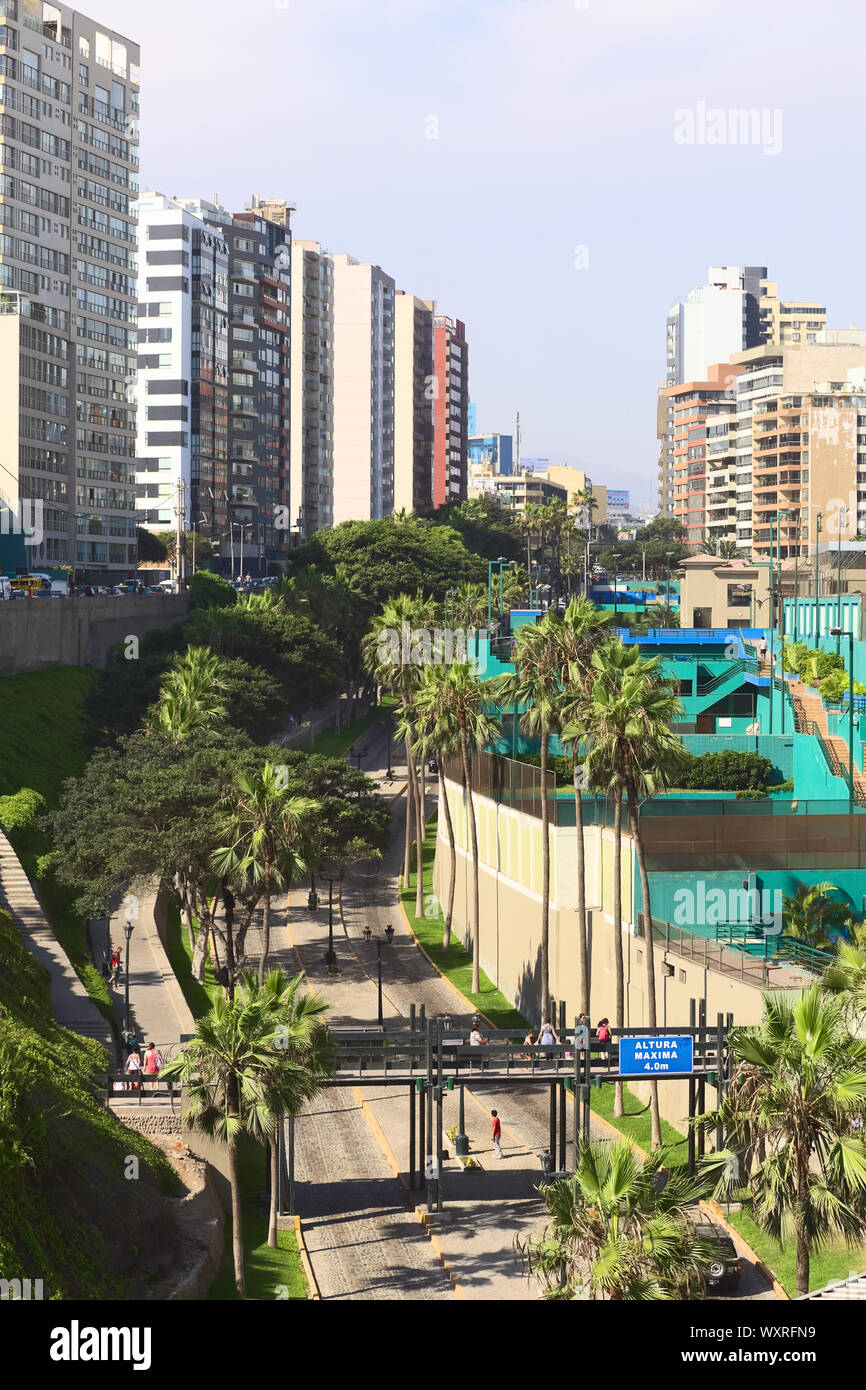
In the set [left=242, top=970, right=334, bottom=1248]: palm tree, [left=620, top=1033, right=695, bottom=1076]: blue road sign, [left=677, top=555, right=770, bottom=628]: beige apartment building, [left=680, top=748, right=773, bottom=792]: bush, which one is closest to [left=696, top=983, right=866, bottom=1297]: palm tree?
[left=242, top=970, right=334, bottom=1248]: palm tree

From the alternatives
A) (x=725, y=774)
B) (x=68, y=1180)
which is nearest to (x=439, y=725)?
(x=725, y=774)

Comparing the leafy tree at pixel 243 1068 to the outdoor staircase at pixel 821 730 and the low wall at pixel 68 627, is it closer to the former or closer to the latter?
the outdoor staircase at pixel 821 730

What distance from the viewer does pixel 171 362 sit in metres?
190

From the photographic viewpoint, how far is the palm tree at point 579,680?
177ft

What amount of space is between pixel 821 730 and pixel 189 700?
31593 mm

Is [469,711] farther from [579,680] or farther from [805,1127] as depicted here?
[805,1127]

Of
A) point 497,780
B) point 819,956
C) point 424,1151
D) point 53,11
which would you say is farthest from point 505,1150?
point 53,11

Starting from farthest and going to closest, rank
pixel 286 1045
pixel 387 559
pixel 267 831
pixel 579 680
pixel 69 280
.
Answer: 1. pixel 387 559
2. pixel 69 280
3. pixel 579 680
4. pixel 267 831
5. pixel 286 1045

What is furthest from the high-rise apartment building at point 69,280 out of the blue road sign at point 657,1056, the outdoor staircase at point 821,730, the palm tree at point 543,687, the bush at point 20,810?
the blue road sign at point 657,1056

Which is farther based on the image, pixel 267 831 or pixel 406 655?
pixel 406 655

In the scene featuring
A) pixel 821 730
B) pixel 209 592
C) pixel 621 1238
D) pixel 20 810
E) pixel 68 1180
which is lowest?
pixel 68 1180

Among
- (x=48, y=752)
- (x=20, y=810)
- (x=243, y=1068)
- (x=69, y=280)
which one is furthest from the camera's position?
(x=69, y=280)
